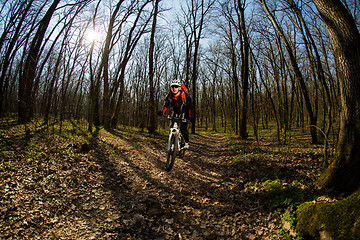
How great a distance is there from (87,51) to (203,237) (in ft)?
77.4

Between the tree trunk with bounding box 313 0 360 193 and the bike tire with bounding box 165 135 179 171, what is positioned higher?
the tree trunk with bounding box 313 0 360 193

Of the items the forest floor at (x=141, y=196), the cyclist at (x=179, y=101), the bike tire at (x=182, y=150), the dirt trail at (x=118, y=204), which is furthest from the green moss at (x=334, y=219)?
the bike tire at (x=182, y=150)

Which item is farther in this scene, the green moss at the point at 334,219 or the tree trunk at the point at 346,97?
the tree trunk at the point at 346,97

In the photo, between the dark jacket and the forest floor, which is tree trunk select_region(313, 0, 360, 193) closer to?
the forest floor

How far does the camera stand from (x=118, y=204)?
13.2 feet

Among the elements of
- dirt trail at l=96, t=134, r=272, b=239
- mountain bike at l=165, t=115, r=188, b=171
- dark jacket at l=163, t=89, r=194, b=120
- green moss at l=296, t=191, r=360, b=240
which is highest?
dark jacket at l=163, t=89, r=194, b=120

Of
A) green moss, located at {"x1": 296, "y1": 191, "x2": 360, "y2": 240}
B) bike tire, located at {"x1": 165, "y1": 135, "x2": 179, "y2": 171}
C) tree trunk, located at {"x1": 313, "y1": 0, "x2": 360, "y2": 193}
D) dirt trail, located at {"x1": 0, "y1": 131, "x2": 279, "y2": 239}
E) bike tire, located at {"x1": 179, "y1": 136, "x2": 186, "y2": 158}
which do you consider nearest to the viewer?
green moss, located at {"x1": 296, "y1": 191, "x2": 360, "y2": 240}

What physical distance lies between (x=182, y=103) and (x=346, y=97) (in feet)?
12.3

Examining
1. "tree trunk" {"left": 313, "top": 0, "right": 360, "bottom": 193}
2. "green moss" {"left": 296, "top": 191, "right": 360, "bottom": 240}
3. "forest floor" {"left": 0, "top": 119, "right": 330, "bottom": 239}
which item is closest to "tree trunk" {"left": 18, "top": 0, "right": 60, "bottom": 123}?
"forest floor" {"left": 0, "top": 119, "right": 330, "bottom": 239}

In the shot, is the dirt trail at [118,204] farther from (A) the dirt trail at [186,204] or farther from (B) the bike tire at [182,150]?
(B) the bike tire at [182,150]

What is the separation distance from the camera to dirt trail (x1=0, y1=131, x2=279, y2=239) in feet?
10.2

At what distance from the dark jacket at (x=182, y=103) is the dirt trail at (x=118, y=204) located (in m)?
2.31

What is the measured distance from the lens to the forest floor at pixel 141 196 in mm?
3148

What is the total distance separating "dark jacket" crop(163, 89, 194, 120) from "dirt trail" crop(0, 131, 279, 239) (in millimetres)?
2312
